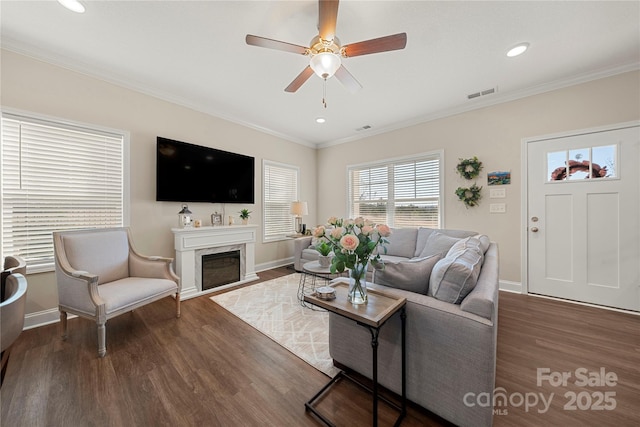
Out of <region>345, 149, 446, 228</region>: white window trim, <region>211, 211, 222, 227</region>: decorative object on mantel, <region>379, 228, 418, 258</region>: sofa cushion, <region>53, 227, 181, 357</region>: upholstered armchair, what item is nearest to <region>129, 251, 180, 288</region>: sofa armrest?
<region>53, 227, 181, 357</region>: upholstered armchair

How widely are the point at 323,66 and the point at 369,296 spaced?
1.75 meters

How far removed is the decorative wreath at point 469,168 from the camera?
11.4 ft

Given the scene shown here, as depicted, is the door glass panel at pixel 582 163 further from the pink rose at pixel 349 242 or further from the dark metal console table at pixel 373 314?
the pink rose at pixel 349 242

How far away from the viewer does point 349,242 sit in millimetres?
1235

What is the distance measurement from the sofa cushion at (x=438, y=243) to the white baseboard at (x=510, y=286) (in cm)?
114

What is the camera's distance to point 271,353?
6.37 ft

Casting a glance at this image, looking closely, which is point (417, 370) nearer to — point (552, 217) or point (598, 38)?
point (552, 217)

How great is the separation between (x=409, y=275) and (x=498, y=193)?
110 inches

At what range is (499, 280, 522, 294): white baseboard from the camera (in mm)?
3219

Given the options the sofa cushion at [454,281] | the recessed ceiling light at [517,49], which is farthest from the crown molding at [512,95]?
the sofa cushion at [454,281]

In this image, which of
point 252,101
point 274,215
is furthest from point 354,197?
point 252,101

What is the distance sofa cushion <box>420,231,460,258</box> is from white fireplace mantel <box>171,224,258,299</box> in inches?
111

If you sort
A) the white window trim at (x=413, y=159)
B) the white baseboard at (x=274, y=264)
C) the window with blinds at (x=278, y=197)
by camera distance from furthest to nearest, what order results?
the window with blinds at (x=278, y=197) < the white baseboard at (x=274, y=264) < the white window trim at (x=413, y=159)

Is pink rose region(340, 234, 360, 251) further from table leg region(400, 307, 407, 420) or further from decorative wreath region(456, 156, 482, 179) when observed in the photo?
decorative wreath region(456, 156, 482, 179)
